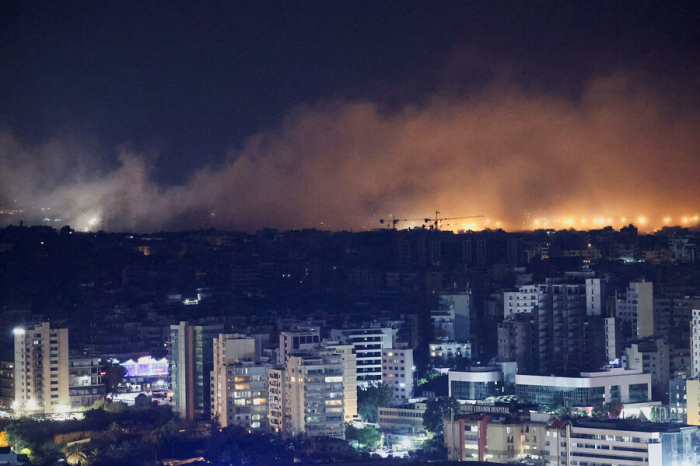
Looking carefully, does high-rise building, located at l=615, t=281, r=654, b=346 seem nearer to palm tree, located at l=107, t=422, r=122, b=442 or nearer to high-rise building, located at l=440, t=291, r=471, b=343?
high-rise building, located at l=440, t=291, r=471, b=343

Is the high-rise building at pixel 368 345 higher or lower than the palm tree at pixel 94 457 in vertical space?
higher

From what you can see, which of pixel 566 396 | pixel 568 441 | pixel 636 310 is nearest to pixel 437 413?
pixel 566 396

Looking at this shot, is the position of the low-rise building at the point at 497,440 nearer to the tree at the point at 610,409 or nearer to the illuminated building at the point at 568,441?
the illuminated building at the point at 568,441

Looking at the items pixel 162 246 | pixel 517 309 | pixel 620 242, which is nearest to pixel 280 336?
pixel 517 309

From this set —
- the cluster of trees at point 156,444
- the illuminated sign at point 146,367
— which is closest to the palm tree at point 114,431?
the cluster of trees at point 156,444

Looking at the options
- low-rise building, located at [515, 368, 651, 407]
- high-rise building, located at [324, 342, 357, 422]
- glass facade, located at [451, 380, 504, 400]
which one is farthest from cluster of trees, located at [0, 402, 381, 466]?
low-rise building, located at [515, 368, 651, 407]
